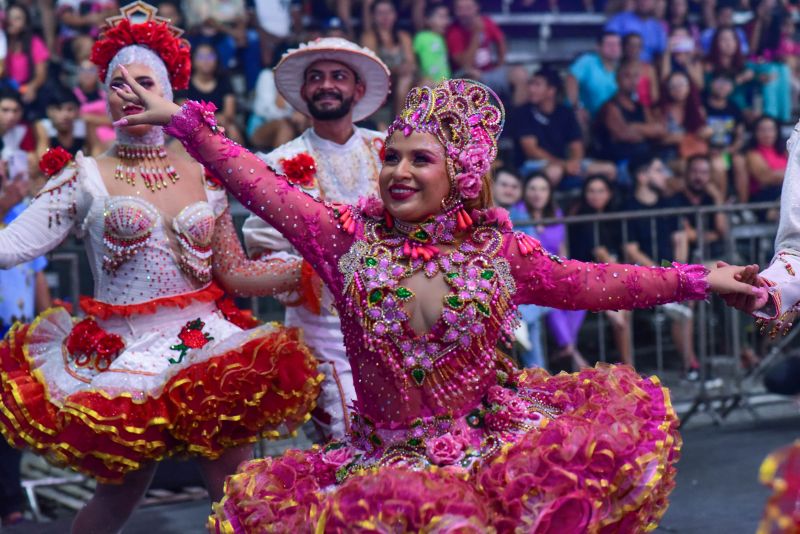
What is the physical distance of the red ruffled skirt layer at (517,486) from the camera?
321 centimetres

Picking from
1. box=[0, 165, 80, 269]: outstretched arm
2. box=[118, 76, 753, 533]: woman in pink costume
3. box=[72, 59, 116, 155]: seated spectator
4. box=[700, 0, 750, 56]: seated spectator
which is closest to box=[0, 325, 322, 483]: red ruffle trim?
box=[0, 165, 80, 269]: outstretched arm

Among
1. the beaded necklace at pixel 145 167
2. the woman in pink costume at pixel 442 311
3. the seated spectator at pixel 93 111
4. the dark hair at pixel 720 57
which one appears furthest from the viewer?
the dark hair at pixel 720 57

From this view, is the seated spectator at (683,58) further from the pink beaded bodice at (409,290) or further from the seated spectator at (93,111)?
the pink beaded bodice at (409,290)

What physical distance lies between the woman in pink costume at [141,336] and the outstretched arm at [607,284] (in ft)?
4.08

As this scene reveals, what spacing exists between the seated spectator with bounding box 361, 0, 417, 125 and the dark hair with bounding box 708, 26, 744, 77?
3.27 m

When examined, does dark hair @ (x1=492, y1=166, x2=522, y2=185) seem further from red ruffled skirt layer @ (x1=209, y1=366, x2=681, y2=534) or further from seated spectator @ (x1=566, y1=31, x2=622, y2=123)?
red ruffled skirt layer @ (x1=209, y1=366, x2=681, y2=534)

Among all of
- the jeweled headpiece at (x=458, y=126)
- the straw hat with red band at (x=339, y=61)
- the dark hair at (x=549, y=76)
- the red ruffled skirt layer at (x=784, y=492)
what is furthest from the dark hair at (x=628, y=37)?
the red ruffled skirt layer at (x=784, y=492)

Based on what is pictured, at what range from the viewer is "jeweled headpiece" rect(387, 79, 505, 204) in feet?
12.3

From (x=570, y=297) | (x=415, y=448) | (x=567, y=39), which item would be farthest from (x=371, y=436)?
(x=567, y=39)

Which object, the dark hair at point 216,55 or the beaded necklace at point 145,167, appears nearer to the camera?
the beaded necklace at point 145,167

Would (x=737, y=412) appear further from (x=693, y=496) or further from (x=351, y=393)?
(x=351, y=393)

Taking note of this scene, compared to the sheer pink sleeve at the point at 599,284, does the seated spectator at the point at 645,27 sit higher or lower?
higher

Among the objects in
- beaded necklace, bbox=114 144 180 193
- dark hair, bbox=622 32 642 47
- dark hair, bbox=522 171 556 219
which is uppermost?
dark hair, bbox=622 32 642 47

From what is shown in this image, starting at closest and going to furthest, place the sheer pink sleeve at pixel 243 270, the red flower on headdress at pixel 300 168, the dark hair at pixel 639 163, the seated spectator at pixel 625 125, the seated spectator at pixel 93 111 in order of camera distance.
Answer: the sheer pink sleeve at pixel 243 270, the red flower on headdress at pixel 300 168, the seated spectator at pixel 93 111, the dark hair at pixel 639 163, the seated spectator at pixel 625 125
